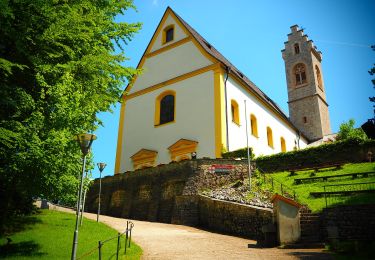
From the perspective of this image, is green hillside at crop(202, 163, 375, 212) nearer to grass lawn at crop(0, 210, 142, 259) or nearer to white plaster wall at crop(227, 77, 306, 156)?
white plaster wall at crop(227, 77, 306, 156)

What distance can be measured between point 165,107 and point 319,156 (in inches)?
467

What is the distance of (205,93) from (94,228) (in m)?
13.5

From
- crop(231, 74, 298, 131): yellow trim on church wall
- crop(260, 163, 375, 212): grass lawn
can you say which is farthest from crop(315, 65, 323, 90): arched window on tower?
crop(260, 163, 375, 212): grass lawn

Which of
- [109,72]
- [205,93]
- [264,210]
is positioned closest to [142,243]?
[264,210]

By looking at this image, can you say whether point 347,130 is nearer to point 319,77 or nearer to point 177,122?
point 319,77

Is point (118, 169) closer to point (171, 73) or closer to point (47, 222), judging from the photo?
point (171, 73)

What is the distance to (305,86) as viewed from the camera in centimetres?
4681

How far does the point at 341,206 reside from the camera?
11984 millimetres

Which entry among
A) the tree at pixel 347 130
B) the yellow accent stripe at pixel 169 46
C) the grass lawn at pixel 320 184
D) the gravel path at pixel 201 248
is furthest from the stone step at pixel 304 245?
the tree at pixel 347 130

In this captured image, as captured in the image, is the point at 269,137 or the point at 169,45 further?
the point at 269,137

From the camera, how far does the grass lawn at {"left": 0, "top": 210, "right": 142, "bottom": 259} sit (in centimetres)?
884

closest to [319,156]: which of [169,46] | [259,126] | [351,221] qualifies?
[259,126]

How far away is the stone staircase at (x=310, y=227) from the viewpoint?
11391 millimetres

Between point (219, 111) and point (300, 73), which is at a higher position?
point (300, 73)
